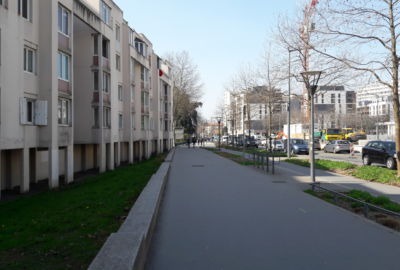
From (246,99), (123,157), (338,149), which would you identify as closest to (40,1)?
(123,157)

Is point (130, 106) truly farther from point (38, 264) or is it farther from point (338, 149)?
point (38, 264)

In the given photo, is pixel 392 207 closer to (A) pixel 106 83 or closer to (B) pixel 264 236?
(B) pixel 264 236

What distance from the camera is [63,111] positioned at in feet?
60.5

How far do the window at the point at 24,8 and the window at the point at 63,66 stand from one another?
251 cm

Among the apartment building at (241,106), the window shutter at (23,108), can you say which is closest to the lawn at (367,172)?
the apartment building at (241,106)

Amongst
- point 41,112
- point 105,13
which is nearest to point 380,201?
point 41,112

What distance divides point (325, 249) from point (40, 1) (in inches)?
634

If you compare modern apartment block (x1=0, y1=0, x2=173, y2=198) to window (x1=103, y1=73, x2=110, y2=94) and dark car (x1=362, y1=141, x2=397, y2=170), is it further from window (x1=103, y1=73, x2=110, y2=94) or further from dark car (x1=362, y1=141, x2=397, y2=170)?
dark car (x1=362, y1=141, x2=397, y2=170)

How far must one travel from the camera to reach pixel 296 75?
22.7m

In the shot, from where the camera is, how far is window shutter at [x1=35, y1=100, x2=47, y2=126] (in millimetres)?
15984

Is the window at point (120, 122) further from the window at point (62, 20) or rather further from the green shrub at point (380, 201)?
the green shrub at point (380, 201)

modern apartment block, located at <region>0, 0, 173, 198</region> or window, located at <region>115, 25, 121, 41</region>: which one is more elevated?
window, located at <region>115, 25, 121, 41</region>

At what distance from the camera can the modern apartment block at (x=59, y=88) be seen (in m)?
14.5

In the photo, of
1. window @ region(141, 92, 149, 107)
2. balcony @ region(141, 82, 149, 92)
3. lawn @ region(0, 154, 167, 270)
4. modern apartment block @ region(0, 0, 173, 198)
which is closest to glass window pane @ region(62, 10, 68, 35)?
modern apartment block @ region(0, 0, 173, 198)
